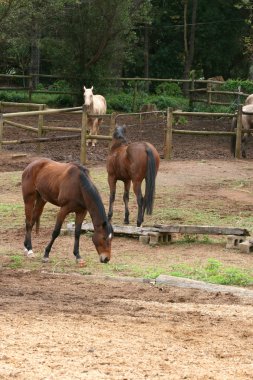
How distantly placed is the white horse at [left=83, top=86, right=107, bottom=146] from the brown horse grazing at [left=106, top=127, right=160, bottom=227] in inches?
316

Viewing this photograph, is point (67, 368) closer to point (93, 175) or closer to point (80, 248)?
point (80, 248)

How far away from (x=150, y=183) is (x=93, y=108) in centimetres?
1160

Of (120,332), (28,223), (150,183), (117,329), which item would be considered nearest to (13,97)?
(150,183)

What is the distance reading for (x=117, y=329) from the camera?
24.2 ft

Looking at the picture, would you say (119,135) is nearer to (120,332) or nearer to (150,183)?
(150,183)

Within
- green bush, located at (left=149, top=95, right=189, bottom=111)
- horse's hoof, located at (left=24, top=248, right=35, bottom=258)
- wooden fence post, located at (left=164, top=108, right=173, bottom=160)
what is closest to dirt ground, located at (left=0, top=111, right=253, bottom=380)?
horse's hoof, located at (left=24, top=248, right=35, bottom=258)

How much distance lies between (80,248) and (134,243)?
2.64 ft

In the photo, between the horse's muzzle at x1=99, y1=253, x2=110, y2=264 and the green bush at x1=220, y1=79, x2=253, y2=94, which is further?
the green bush at x1=220, y1=79, x2=253, y2=94

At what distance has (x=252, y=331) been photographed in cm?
759

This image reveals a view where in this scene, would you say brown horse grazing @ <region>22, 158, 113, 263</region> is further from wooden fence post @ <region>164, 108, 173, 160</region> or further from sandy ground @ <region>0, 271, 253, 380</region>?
wooden fence post @ <region>164, 108, 173, 160</region>

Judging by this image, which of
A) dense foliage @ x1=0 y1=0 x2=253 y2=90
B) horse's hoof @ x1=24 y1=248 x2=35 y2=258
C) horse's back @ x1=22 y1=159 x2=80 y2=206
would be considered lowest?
horse's hoof @ x1=24 y1=248 x2=35 y2=258

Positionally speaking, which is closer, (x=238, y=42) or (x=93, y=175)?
(x=93, y=175)

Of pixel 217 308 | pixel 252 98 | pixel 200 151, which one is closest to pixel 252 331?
pixel 217 308

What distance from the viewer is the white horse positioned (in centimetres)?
2256
